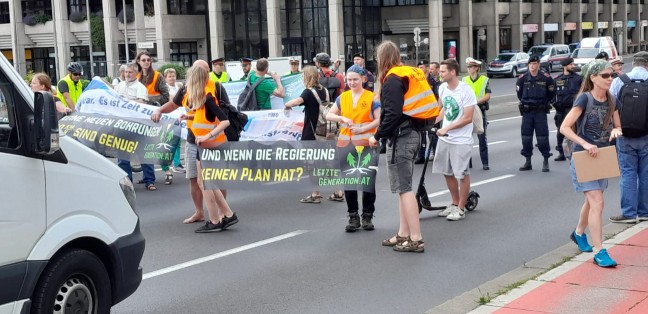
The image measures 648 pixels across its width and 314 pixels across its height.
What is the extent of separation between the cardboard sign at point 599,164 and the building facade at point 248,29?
51443 millimetres

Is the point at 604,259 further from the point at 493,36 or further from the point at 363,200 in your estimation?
the point at 493,36

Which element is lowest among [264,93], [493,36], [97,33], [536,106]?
[536,106]

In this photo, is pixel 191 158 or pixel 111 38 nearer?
pixel 191 158

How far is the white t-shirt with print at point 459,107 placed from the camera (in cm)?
1062

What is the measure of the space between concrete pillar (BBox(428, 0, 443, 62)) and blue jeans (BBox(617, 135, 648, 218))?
52.5 m

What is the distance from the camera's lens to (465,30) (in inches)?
2714

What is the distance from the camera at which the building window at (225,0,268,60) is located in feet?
218

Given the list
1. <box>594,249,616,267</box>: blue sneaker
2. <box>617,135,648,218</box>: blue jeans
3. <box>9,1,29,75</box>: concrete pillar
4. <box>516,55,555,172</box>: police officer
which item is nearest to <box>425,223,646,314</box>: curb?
<box>594,249,616,267</box>: blue sneaker

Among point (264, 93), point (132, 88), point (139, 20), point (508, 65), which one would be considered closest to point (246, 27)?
point (139, 20)

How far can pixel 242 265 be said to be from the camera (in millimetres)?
8680

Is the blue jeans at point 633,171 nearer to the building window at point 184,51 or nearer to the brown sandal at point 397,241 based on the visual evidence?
the brown sandal at point 397,241

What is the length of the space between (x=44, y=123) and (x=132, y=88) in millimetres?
8348

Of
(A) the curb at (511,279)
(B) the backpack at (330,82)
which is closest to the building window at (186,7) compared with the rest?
(B) the backpack at (330,82)

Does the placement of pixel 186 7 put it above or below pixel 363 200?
above
